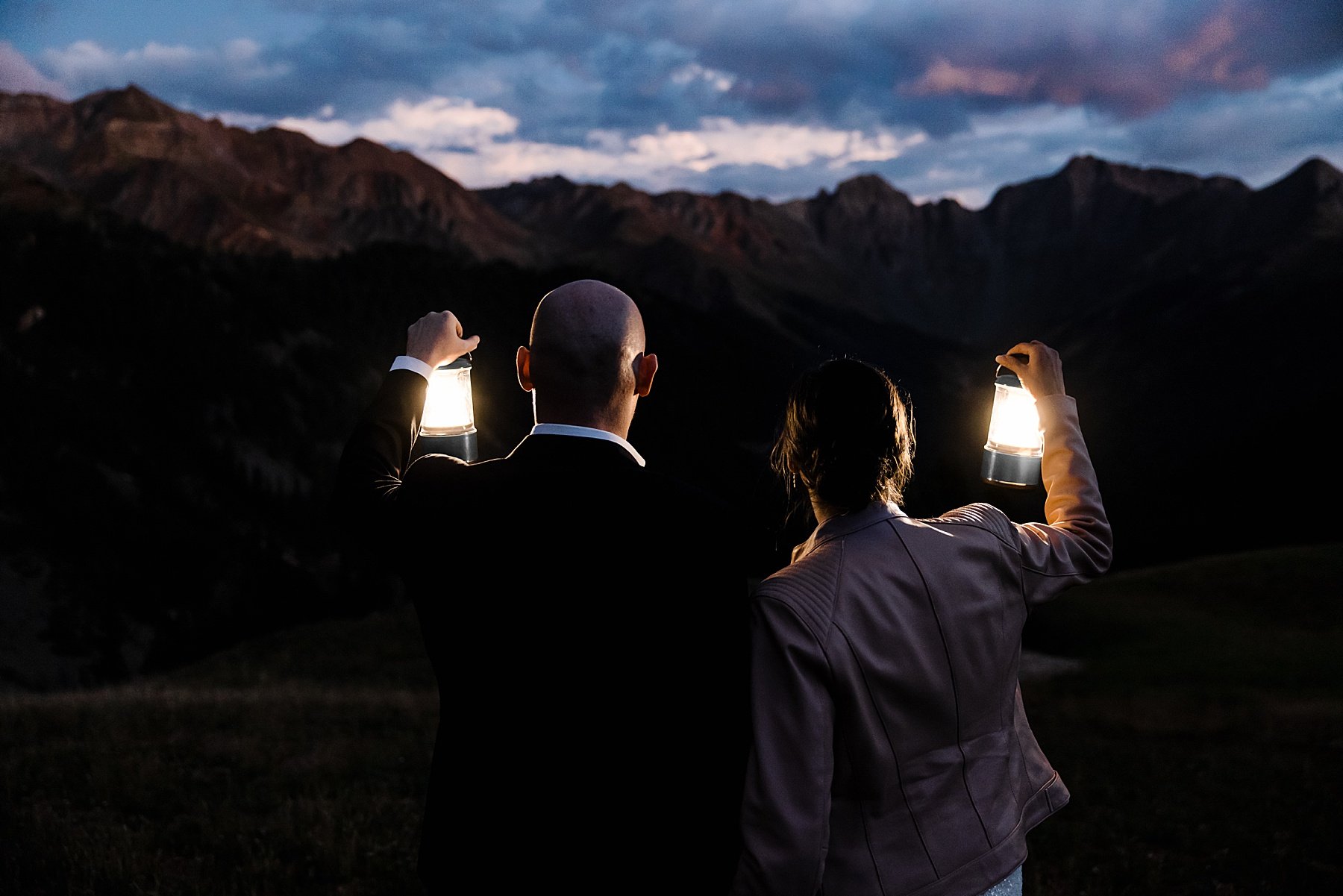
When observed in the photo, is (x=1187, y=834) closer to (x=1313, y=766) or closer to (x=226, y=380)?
(x=1313, y=766)

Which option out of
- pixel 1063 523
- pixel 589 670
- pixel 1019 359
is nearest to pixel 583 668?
pixel 589 670

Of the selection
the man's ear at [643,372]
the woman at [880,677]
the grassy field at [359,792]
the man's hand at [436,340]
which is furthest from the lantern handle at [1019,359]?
the grassy field at [359,792]

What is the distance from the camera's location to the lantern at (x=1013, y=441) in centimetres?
358

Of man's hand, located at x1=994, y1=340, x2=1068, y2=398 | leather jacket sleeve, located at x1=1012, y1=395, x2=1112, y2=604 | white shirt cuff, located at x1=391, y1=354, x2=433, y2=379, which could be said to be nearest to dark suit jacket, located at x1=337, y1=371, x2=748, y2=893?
white shirt cuff, located at x1=391, y1=354, x2=433, y2=379

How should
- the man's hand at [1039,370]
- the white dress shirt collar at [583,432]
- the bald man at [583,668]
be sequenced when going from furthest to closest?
the man's hand at [1039,370]
the white dress shirt collar at [583,432]
the bald man at [583,668]

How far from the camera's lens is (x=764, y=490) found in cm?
354

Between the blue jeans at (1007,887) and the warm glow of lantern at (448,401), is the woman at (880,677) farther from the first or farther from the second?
the warm glow of lantern at (448,401)

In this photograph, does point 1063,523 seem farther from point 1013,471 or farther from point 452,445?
point 452,445

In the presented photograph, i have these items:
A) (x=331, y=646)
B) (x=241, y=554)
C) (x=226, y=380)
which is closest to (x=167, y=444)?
(x=226, y=380)

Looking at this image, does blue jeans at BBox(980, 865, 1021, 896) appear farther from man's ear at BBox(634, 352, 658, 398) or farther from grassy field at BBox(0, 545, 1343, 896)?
grassy field at BBox(0, 545, 1343, 896)

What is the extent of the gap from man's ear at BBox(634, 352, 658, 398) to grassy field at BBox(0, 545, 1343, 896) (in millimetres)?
4941

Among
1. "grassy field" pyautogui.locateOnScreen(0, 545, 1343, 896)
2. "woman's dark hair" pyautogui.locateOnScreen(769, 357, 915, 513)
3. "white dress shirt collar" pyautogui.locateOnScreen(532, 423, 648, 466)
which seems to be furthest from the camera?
"grassy field" pyautogui.locateOnScreen(0, 545, 1343, 896)

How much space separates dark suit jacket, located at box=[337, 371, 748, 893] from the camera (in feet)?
8.62

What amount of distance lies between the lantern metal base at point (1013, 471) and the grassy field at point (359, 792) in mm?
4806
